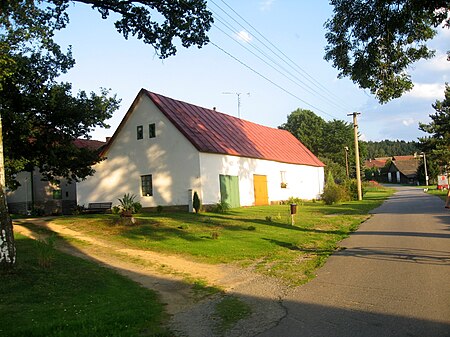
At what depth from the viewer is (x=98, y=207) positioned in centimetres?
2989

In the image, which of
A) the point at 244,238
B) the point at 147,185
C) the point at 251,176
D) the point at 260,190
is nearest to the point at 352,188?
the point at 260,190

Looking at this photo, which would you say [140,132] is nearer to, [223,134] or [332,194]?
[223,134]

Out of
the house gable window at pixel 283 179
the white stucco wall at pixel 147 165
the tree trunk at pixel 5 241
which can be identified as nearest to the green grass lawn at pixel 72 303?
the tree trunk at pixel 5 241

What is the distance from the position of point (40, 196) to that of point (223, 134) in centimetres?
1597

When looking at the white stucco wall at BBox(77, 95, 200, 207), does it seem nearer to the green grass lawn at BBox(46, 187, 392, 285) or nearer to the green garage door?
the green garage door

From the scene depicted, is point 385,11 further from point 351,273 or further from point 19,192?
point 19,192

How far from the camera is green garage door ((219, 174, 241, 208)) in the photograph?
28.1 m

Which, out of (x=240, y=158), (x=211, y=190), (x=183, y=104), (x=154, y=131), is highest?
(x=183, y=104)

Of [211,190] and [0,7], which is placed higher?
[0,7]

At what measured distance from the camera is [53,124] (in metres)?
18.9

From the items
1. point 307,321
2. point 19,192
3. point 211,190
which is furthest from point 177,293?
point 19,192

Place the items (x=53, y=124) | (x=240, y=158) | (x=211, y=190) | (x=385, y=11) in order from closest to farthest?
(x=385, y=11) → (x=53, y=124) → (x=211, y=190) → (x=240, y=158)

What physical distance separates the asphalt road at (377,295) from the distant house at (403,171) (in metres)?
102

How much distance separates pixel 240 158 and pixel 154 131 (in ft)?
20.4
